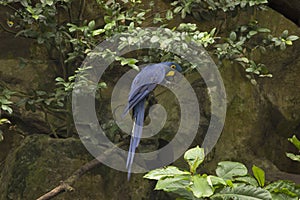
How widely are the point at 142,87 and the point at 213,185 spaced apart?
593 millimetres

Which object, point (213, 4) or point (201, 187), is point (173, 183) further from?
point (213, 4)

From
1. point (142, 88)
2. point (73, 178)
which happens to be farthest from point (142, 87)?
point (73, 178)

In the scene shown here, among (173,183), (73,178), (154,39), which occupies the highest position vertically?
(154,39)

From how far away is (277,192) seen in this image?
1.32 meters

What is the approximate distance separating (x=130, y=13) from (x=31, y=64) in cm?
70

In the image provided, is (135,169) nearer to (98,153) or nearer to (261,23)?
(98,153)

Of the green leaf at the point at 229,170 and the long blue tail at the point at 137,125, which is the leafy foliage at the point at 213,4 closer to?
the long blue tail at the point at 137,125

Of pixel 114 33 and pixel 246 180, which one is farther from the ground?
pixel 114 33

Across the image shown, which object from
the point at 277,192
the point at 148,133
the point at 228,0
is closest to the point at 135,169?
the point at 148,133

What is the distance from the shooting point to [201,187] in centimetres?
119

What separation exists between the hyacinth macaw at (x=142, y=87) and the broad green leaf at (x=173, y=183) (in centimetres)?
54

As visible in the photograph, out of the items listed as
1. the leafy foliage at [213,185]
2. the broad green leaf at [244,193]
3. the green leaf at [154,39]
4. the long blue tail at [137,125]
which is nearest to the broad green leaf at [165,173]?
the leafy foliage at [213,185]

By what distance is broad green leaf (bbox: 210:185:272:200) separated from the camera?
4.00 ft

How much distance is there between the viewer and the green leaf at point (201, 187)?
3.85 ft
